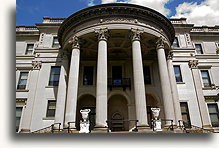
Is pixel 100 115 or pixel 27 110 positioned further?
pixel 27 110

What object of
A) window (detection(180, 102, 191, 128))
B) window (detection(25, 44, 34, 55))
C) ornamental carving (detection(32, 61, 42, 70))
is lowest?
window (detection(180, 102, 191, 128))

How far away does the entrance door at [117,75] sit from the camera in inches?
853

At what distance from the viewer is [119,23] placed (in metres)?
16.7

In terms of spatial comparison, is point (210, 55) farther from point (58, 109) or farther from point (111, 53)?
point (58, 109)

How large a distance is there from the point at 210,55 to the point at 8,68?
2269cm

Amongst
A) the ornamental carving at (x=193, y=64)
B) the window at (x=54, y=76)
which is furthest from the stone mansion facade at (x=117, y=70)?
the ornamental carving at (x=193, y=64)

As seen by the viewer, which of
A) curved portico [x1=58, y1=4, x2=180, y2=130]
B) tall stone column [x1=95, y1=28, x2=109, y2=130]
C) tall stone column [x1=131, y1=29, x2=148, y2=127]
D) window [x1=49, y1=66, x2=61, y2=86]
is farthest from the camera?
window [x1=49, y1=66, x2=61, y2=86]

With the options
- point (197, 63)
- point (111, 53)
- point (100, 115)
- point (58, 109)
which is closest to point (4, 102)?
point (100, 115)

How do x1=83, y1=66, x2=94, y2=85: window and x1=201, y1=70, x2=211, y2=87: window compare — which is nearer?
x1=83, y1=66, x2=94, y2=85: window

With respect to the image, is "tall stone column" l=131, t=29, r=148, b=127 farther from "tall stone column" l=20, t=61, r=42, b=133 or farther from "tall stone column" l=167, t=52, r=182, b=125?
"tall stone column" l=20, t=61, r=42, b=133

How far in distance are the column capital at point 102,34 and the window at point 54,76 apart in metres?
7.63

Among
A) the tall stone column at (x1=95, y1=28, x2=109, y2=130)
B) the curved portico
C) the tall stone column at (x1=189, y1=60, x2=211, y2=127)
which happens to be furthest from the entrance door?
the tall stone column at (x1=189, y1=60, x2=211, y2=127)

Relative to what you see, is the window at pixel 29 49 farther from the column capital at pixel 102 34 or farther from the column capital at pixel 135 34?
the column capital at pixel 135 34

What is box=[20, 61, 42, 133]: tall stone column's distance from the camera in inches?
742
